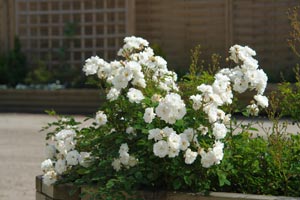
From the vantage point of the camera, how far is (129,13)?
567 inches

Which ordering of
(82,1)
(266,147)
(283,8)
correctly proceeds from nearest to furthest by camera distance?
(266,147) → (283,8) → (82,1)

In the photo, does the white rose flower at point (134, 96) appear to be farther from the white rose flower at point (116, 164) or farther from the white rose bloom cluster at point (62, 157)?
the white rose bloom cluster at point (62, 157)

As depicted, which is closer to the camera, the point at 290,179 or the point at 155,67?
the point at 290,179

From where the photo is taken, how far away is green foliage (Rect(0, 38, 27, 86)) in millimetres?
14789

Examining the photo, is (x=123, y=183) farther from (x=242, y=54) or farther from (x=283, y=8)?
(x=283, y=8)

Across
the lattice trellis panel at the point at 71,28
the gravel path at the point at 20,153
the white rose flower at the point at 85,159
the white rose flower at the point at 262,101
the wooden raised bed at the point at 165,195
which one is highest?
the lattice trellis panel at the point at 71,28

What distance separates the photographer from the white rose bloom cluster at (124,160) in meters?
4.13

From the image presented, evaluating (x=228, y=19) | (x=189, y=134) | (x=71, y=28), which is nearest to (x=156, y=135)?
(x=189, y=134)

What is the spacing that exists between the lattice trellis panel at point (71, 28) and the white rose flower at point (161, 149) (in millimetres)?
10500

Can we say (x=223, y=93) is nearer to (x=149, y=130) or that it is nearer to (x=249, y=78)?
(x=249, y=78)

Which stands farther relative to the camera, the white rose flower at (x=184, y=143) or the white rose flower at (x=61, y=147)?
the white rose flower at (x=61, y=147)

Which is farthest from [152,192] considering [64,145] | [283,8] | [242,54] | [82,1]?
[82,1]

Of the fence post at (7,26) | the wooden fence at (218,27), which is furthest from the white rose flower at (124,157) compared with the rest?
the fence post at (7,26)

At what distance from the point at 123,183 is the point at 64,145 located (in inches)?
26.2
